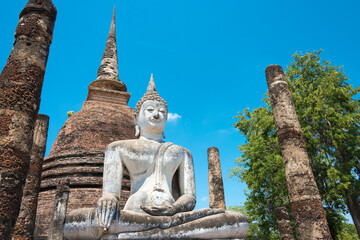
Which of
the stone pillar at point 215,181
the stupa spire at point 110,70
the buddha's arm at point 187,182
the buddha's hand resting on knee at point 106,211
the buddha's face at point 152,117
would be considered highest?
the stupa spire at point 110,70

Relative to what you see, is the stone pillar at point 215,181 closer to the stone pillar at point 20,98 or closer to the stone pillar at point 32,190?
the stone pillar at point 32,190

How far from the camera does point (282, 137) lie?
7547 mm

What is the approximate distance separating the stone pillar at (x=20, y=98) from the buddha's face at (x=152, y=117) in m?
1.43

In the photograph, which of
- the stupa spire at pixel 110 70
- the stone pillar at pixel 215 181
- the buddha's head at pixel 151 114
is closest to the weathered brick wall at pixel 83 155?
the stupa spire at pixel 110 70

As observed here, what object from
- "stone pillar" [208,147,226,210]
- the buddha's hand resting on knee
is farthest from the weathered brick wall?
the buddha's hand resting on knee

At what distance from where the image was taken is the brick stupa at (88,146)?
9.30 metres

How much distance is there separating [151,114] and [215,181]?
29.6 feet

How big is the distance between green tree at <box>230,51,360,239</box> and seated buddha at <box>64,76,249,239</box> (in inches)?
362

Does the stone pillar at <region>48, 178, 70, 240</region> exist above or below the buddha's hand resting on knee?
above

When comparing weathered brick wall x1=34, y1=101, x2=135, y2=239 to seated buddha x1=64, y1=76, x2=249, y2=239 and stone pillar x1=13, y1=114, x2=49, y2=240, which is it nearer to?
stone pillar x1=13, y1=114, x2=49, y2=240

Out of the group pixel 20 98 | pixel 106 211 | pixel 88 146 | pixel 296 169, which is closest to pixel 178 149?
pixel 106 211

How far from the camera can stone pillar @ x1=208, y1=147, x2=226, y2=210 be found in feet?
41.7

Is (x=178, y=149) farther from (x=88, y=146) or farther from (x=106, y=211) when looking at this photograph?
(x=88, y=146)

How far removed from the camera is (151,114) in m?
4.70
